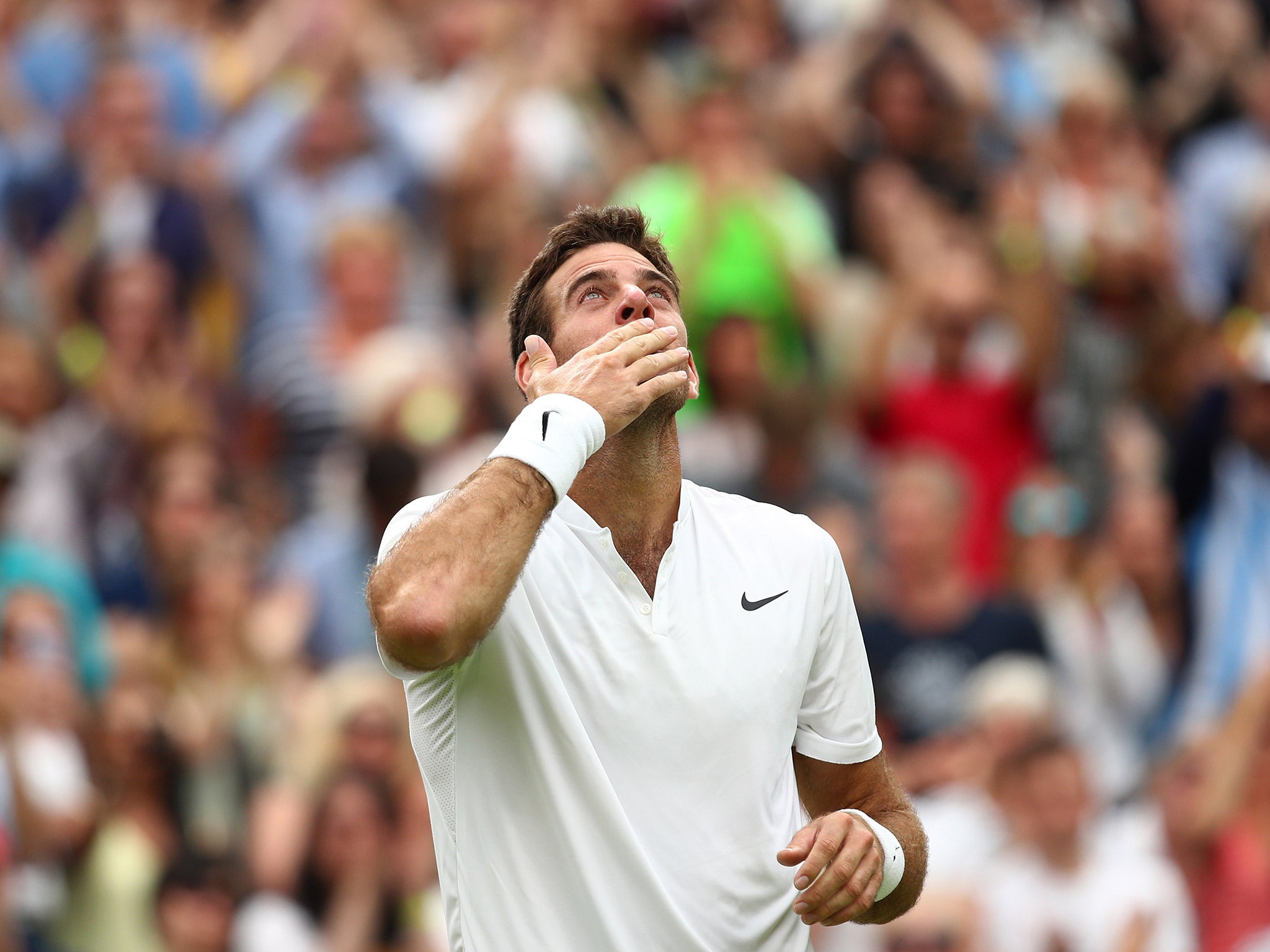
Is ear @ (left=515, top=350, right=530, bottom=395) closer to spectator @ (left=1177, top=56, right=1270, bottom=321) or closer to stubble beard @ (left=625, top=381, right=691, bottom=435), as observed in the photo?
stubble beard @ (left=625, top=381, right=691, bottom=435)

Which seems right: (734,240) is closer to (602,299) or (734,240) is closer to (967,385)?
(967,385)

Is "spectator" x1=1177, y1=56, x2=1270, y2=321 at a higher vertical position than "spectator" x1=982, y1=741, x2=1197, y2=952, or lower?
higher

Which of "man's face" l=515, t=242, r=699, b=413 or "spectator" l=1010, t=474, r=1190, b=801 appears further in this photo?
"spectator" l=1010, t=474, r=1190, b=801

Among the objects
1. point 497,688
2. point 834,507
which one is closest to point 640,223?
point 497,688

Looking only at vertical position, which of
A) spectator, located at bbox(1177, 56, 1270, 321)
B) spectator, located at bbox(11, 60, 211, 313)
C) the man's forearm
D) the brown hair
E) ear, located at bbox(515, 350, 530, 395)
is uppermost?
spectator, located at bbox(11, 60, 211, 313)

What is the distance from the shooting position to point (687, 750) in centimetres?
340

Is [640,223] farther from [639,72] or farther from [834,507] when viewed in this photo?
[639,72]

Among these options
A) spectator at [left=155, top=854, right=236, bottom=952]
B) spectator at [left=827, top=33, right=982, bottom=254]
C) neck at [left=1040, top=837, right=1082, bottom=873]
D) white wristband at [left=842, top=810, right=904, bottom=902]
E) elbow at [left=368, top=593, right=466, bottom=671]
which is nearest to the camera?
elbow at [left=368, top=593, right=466, bottom=671]

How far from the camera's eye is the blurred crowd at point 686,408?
709 centimetres

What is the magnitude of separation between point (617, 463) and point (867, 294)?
232 inches

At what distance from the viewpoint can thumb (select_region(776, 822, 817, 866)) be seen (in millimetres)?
3256

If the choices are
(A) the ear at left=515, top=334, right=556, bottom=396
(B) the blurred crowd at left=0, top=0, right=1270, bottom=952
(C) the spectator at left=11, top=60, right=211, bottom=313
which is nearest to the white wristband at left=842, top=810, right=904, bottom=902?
(A) the ear at left=515, top=334, right=556, bottom=396

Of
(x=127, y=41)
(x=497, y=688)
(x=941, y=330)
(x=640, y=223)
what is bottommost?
(x=941, y=330)

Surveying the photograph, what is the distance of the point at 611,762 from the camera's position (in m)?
3.37
